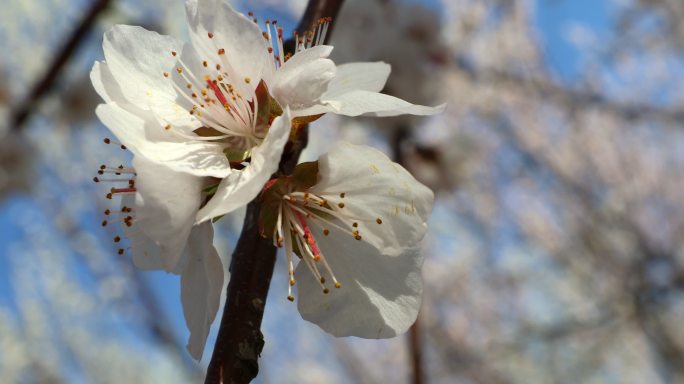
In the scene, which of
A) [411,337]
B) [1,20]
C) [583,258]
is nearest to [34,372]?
[1,20]

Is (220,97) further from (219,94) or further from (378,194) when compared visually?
(378,194)

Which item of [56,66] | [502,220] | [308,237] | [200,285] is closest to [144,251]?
[200,285]

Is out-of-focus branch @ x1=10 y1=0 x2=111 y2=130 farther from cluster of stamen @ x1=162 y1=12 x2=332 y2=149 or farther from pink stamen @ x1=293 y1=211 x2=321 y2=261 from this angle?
pink stamen @ x1=293 y1=211 x2=321 y2=261

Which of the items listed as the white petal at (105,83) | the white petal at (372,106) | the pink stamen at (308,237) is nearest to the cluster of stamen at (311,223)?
the pink stamen at (308,237)

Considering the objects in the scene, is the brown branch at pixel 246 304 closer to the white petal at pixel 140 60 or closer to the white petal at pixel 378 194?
the white petal at pixel 378 194

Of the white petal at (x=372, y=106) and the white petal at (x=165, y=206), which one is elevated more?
the white petal at (x=372, y=106)

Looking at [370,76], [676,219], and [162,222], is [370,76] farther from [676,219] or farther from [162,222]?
[676,219]

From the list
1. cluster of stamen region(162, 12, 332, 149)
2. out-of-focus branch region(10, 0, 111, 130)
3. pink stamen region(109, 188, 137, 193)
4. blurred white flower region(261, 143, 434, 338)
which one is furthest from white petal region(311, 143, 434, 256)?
out-of-focus branch region(10, 0, 111, 130)
